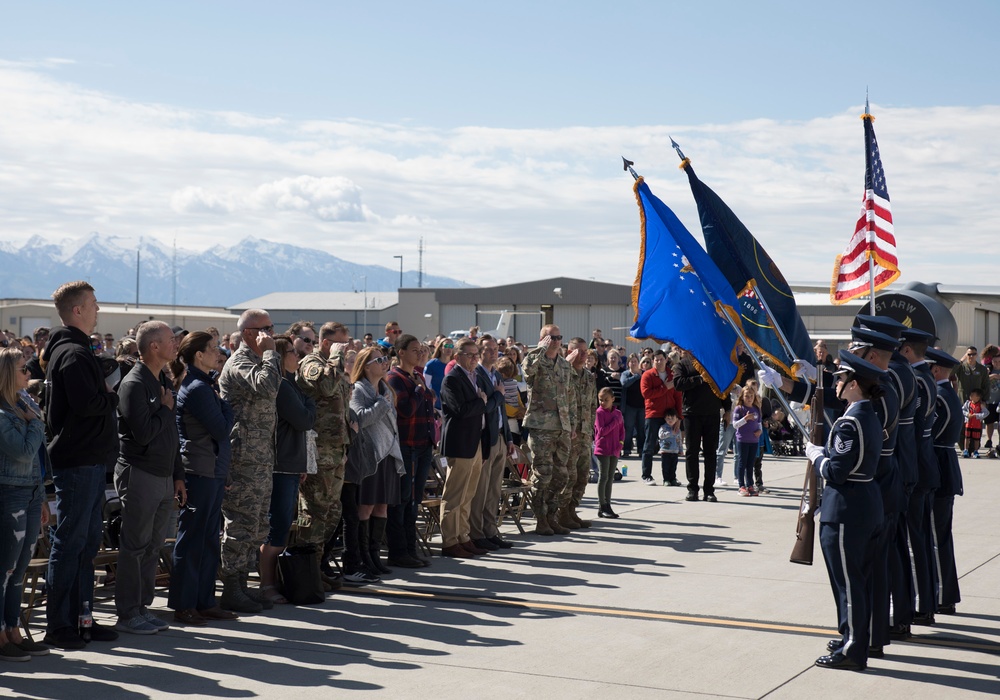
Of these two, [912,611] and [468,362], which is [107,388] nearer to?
[468,362]

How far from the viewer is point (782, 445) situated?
22.4 meters

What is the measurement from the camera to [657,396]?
18.2 meters

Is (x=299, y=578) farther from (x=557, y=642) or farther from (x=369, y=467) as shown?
A: (x=557, y=642)

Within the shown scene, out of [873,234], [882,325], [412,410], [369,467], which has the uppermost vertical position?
[873,234]

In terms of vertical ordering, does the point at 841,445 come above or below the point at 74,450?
above

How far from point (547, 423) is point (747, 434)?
5.04 meters

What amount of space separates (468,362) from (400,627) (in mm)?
3520

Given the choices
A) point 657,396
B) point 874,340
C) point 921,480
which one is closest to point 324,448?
point 874,340

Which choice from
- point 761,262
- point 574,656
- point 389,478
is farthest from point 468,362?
point 574,656

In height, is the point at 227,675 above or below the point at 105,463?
below

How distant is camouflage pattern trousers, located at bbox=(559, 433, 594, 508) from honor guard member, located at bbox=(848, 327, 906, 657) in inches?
213

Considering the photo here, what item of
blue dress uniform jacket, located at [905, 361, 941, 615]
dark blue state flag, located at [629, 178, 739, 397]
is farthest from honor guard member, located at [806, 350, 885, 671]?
dark blue state flag, located at [629, 178, 739, 397]

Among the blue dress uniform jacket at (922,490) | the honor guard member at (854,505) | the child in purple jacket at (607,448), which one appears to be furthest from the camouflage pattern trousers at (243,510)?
the child in purple jacket at (607,448)

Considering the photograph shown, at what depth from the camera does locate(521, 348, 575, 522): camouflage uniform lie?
11828mm
